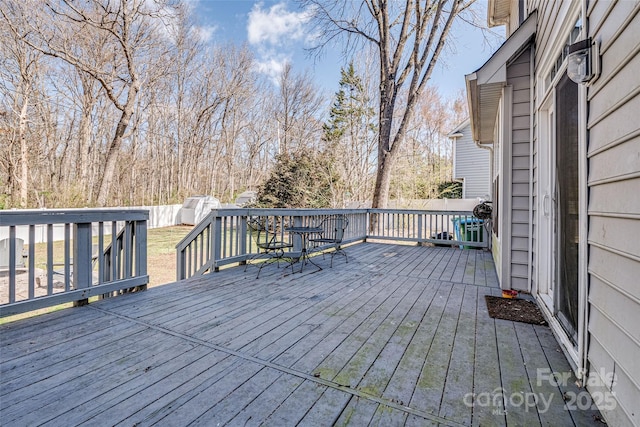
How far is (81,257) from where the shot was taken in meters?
2.89

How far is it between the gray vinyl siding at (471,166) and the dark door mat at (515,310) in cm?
1218

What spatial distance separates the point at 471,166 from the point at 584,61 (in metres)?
14.1

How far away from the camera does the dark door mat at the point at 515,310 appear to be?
2778mm

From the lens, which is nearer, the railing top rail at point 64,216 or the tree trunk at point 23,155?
the railing top rail at point 64,216

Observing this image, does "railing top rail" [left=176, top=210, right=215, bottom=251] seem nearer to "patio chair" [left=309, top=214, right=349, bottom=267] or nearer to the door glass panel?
"patio chair" [left=309, top=214, right=349, bottom=267]

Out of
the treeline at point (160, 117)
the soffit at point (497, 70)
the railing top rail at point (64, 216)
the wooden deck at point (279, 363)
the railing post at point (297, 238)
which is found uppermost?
the treeline at point (160, 117)

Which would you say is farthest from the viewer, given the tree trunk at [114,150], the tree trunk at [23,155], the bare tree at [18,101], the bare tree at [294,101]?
the bare tree at [294,101]

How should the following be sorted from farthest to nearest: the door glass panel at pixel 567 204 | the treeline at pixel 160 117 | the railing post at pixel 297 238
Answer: the treeline at pixel 160 117, the railing post at pixel 297 238, the door glass panel at pixel 567 204

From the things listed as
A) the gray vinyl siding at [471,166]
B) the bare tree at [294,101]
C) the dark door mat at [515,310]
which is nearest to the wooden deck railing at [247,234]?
the dark door mat at [515,310]

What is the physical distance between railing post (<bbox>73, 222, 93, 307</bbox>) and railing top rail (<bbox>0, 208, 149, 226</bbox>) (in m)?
0.09

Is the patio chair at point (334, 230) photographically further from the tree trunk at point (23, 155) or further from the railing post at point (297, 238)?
the tree trunk at point (23, 155)

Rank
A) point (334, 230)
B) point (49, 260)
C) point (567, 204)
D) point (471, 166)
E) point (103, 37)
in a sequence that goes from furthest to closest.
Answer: point (471, 166)
point (103, 37)
point (334, 230)
point (49, 260)
point (567, 204)

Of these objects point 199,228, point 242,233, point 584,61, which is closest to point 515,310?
point 584,61

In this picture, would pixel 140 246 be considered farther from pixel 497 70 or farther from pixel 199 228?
pixel 497 70
